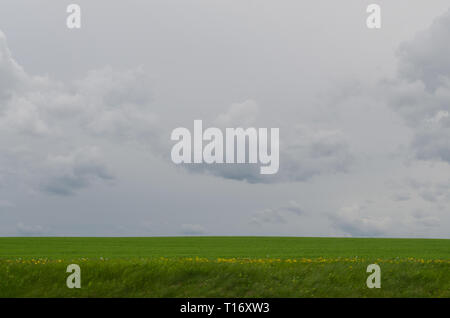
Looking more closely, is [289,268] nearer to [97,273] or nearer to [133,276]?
→ [133,276]

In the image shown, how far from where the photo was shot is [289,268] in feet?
74.7

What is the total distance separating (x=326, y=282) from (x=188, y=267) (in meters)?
6.33

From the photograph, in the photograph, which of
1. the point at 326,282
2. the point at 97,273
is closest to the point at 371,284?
the point at 326,282

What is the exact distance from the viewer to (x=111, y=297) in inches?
770
